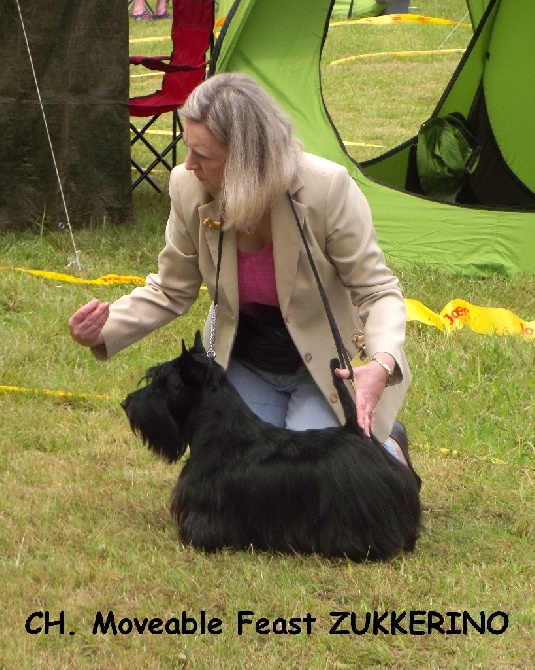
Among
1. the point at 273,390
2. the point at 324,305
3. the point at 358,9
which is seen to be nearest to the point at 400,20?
the point at 358,9

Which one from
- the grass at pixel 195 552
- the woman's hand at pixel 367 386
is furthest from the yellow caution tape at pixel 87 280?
the woman's hand at pixel 367 386

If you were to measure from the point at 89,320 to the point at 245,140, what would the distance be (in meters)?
0.65

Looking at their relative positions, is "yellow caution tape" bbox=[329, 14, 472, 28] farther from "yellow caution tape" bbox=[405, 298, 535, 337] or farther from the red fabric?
"yellow caution tape" bbox=[405, 298, 535, 337]

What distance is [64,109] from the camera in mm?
6605

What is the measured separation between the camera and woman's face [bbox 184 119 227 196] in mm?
3152

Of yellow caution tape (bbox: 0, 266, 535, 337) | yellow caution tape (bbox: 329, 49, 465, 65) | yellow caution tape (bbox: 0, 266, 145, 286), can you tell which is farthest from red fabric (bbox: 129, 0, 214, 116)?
yellow caution tape (bbox: 329, 49, 465, 65)

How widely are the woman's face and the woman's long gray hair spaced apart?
20 millimetres

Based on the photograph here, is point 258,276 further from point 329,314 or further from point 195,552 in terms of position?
point 195,552

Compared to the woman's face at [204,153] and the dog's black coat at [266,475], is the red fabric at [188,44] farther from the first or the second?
the dog's black coat at [266,475]

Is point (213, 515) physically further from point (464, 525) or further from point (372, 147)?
point (372, 147)

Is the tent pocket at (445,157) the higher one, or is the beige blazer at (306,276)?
the beige blazer at (306,276)

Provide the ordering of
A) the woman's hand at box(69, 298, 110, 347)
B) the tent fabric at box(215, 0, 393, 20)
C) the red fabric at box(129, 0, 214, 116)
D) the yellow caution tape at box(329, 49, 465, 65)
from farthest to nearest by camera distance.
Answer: the tent fabric at box(215, 0, 393, 20) < the yellow caution tape at box(329, 49, 465, 65) < the red fabric at box(129, 0, 214, 116) < the woman's hand at box(69, 298, 110, 347)

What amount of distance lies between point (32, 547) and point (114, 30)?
406 centimetres

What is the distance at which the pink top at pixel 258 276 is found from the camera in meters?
3.48
